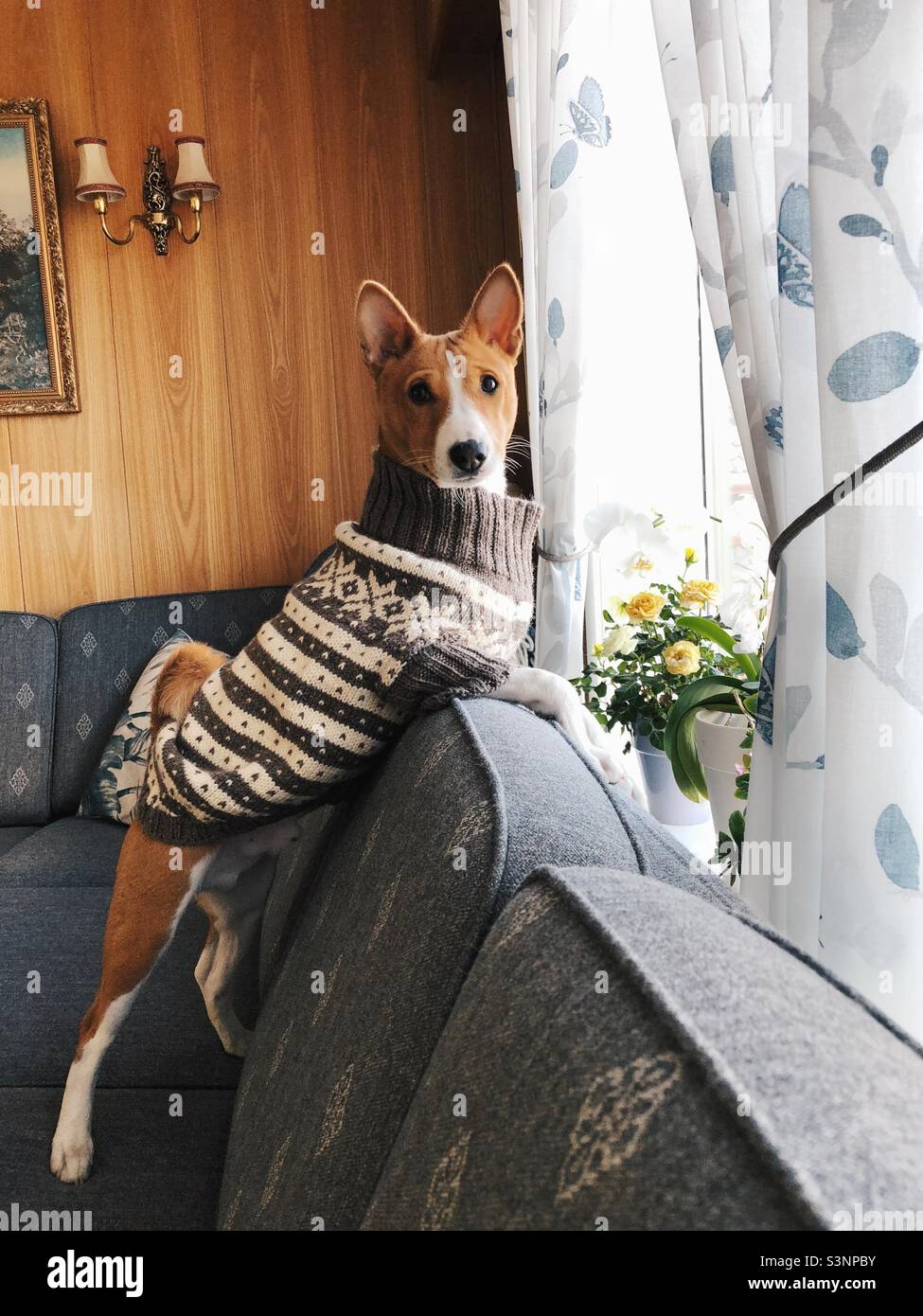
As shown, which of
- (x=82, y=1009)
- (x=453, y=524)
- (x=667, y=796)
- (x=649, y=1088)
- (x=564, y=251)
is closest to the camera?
(x=649, y=1088)

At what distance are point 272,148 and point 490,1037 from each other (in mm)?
2771

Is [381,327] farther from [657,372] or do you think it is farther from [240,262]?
[240,262]

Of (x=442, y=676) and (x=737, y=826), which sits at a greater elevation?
(x=442, y=676)

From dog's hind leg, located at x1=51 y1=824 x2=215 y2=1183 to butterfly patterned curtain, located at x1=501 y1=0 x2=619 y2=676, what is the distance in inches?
30.4

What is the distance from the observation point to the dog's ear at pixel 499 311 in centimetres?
125

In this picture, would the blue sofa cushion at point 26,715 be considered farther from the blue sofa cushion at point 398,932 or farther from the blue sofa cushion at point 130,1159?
the blue sofa cushion at point 398,932

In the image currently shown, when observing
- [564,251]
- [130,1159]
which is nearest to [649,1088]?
[130,1159]

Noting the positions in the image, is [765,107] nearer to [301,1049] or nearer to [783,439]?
[783,439]

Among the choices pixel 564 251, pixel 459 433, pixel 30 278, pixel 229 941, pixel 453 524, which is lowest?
pixel 229 941

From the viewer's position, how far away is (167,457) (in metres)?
2.73

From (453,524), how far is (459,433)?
14cm

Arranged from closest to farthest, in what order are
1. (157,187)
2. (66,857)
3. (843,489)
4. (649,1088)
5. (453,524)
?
1. (649,1088)
2. (843,489)
3. (453,524)
4. (66,857)
5. (157,187)

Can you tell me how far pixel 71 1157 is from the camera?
1030 mm

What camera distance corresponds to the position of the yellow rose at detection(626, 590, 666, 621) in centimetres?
134
